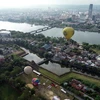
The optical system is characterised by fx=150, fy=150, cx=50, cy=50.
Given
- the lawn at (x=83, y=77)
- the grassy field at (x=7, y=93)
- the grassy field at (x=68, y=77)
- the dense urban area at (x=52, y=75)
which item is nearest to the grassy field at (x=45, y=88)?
the dense urban area at (x=52, y=75)

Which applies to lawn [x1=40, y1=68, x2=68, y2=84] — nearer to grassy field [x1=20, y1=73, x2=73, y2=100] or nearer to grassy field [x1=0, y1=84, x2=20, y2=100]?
grassy field [x1=20, y1=73, x2=73, y2=100]

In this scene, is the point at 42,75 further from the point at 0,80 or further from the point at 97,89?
the point at 97,89

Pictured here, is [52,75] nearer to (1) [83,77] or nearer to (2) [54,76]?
(2) [54,76]

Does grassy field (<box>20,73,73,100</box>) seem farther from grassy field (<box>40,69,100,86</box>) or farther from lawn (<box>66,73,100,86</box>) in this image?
lawn (<box>66,73,100,86</box>)

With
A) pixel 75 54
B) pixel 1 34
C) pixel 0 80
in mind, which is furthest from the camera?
pixel 1 34

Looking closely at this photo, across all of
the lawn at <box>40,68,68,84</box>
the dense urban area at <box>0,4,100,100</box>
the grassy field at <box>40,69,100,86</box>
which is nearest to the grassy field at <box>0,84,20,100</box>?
the dense urban area at <box>0,4,100,100</box>

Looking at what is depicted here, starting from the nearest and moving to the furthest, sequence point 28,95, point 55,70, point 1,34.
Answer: point 28,95, point 55,70, point 1,34

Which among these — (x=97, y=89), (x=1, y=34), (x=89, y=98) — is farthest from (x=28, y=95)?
(x=1, y=34)

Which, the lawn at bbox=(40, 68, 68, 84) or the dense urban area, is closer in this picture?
the dense urban area

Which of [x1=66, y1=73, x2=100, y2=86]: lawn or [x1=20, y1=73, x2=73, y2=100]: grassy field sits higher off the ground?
[x1=20, y1=73, x2=73, y2=100]: grassy field
